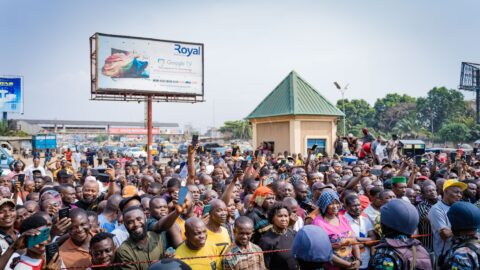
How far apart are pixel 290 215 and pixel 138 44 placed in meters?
21.9

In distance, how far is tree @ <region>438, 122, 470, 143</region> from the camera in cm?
5281

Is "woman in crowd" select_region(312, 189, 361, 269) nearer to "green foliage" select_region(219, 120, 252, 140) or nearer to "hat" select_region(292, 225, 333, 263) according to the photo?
"hat" select_region(292, 225, 333, 263)

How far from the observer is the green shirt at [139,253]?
3584mm

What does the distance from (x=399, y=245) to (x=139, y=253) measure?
2287 mm

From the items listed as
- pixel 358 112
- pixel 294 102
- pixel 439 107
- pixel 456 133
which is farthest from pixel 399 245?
pixel 358 112

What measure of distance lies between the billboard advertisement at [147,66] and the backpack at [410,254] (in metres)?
22.3

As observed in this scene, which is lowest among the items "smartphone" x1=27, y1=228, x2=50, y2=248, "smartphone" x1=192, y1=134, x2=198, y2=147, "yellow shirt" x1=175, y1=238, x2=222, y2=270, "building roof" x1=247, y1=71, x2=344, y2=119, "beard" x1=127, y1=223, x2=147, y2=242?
"yellow shirt" x1=175, y1=238, x2=222, y2=270

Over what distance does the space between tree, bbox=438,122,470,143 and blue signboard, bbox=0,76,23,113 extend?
52.4 m


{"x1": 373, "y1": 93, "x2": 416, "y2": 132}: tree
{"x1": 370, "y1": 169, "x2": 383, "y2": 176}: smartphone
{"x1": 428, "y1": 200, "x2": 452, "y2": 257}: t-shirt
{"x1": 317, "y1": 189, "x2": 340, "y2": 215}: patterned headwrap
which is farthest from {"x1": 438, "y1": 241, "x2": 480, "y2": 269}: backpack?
{"x1": 373, "y1": 93, "x2": 416, "y2": 132}: tree

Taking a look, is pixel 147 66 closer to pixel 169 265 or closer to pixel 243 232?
pixel 243 232

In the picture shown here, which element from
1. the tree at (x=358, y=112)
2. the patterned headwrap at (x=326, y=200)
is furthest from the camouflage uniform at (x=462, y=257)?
→ the tree at (x=358, y=112)

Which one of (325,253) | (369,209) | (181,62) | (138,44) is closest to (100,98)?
(138,44)

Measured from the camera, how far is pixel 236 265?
12.0ft

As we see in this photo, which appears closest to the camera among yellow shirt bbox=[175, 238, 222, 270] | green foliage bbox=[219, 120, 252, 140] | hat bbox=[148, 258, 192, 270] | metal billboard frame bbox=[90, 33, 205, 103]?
hat bbox=[148, 258, 192, 270]
